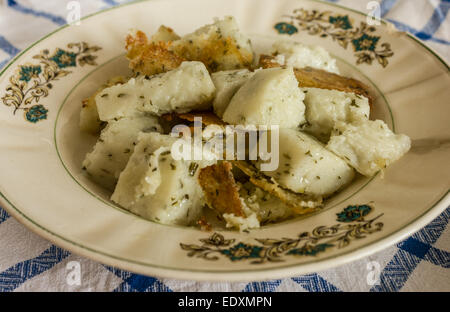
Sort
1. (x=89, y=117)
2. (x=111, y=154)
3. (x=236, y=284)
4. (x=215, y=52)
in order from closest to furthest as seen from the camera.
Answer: (x=236, y=284)
(x=111, y=154)
(x=89, y=117)
(x=215, y=52)

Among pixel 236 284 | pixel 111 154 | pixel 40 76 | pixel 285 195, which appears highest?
pixel 40 76

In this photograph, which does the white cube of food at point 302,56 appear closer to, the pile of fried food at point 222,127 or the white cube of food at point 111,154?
the pile of fried food at point 222,127

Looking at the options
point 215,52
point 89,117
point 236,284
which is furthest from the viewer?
point 215,52

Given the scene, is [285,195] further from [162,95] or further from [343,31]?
[343,31]

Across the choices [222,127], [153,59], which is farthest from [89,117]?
[222,127]

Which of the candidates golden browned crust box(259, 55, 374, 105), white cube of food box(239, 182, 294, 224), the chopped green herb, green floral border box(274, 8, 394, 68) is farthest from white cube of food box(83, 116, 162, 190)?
green floral border box(274, 8, 394, 68)

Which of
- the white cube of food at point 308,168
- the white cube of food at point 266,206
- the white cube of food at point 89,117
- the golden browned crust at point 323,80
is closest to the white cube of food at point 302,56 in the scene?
the golden browned crust at point 323,80

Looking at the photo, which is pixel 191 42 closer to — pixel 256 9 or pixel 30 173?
pixel 256 9

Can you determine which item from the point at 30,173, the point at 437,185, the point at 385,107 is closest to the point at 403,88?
the point at 385,107
